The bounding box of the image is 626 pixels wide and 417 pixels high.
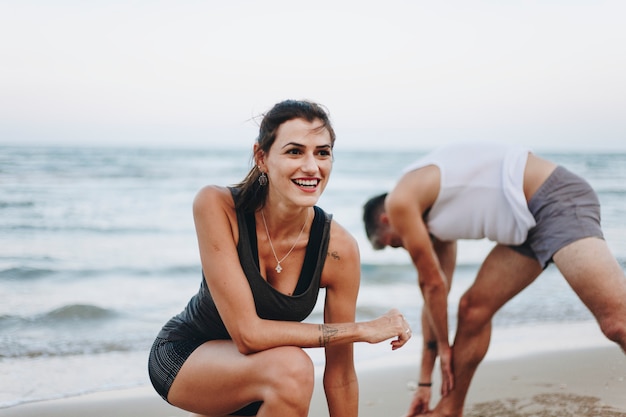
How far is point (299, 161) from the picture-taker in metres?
2.81

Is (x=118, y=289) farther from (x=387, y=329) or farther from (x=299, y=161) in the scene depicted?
(x=387, y=329)

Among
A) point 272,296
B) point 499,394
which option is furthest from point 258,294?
point 499,394

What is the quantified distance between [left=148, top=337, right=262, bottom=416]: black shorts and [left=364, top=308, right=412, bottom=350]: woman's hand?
54 centimetres

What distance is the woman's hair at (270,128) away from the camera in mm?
2846

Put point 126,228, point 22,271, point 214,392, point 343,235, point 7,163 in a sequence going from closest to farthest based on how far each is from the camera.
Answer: point 214,392
point 343,235
point 22,271
point 126,228
point 7,163

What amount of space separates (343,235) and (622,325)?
133 centimetres

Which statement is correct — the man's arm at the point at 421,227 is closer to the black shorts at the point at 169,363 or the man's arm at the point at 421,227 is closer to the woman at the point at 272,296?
the woman at the point at 272,296

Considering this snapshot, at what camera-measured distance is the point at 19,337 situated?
5699mm

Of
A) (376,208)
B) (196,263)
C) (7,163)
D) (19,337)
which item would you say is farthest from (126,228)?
(7,163)

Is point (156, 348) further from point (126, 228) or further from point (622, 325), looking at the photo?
point (126, 228)

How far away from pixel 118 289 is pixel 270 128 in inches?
211

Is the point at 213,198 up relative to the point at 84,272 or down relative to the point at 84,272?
up

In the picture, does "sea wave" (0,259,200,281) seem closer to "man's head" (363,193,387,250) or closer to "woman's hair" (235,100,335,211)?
"man's head" (363,193,387,250)

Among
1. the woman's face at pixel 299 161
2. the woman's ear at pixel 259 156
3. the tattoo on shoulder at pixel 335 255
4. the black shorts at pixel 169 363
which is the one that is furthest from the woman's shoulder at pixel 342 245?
the black shorts at pixel 169 363
